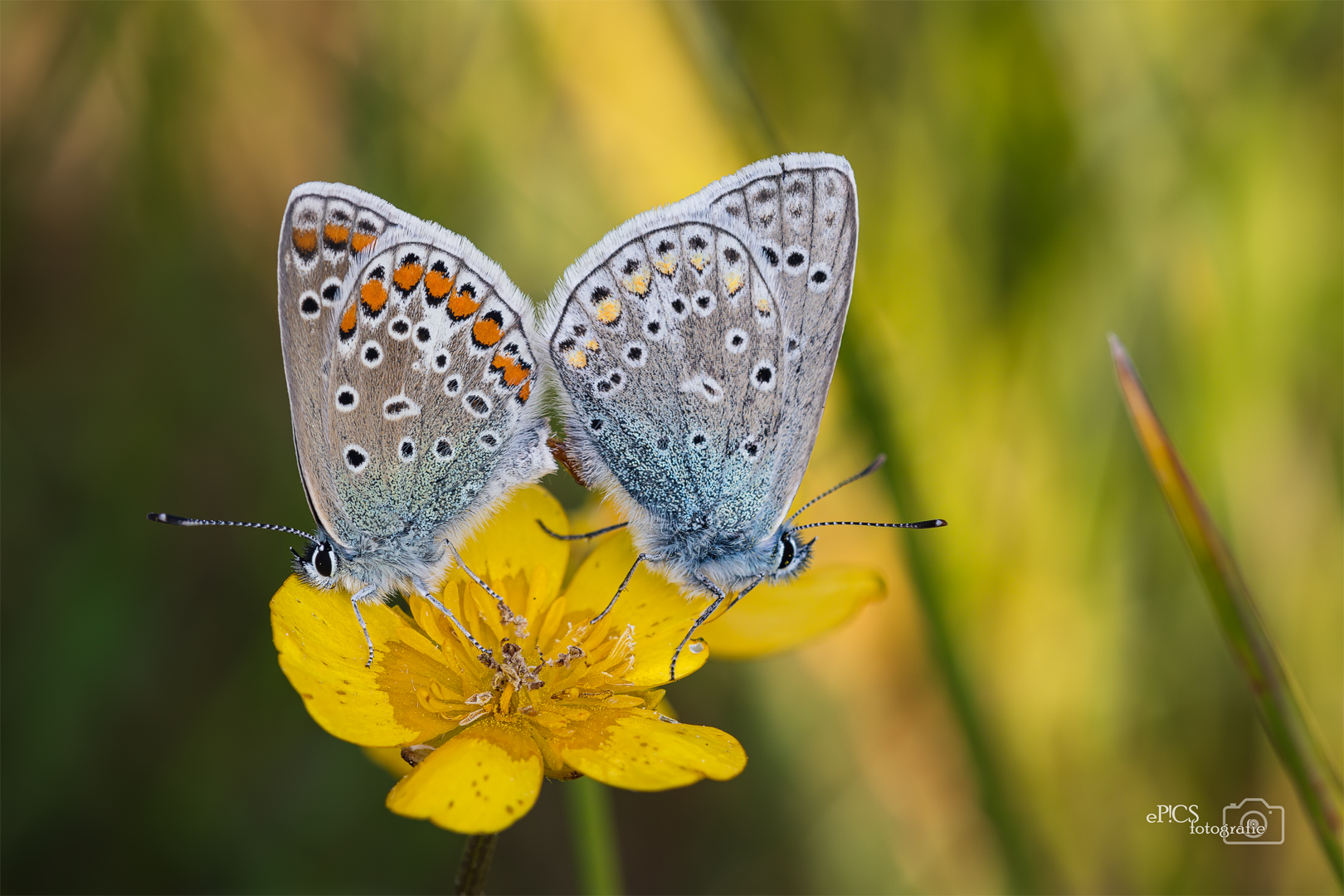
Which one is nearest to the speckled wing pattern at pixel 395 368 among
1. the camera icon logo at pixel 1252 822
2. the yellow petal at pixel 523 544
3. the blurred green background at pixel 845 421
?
the yellow petal at pixel 523 544

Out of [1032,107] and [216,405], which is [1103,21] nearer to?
[1032,107]

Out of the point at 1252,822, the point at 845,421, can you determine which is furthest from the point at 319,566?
the point at 1252,822

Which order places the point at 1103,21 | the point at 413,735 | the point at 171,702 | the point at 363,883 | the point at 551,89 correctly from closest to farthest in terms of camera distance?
the point at 413,735
the point at 363,883
the point at 171,702
the point at 1103,21
the point at 551,89

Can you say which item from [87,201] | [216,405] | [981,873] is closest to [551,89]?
[216,405]

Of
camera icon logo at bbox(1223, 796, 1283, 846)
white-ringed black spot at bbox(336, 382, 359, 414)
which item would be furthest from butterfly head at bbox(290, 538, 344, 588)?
camera icon logo at bbox(1223, 796, 1283, 846)

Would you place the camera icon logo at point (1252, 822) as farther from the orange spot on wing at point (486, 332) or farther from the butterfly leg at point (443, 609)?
the orange spot on wing at point (486, 332)

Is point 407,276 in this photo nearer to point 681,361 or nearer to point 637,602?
point 681,361
